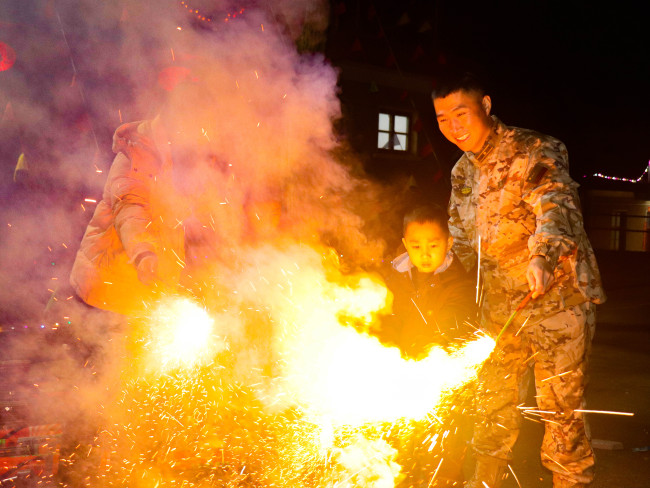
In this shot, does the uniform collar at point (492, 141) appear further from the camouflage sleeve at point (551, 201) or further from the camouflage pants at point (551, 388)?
the camouflage pants at point (551, 388)

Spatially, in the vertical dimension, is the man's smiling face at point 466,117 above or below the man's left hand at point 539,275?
above

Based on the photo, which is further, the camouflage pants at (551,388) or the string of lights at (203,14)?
the string of lights at (203,14)

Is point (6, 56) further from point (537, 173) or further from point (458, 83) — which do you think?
point (537, 173)

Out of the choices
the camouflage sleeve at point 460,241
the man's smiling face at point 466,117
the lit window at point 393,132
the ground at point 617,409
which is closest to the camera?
the man's smiling face at point 466,117

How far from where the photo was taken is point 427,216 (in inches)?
136

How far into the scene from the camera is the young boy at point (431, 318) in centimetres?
332

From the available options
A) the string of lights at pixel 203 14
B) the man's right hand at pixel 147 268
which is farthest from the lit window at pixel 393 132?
the man's right hand at pixel 147 268

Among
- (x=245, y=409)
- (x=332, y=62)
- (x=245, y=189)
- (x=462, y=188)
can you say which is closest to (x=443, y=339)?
(x=462, y=188)

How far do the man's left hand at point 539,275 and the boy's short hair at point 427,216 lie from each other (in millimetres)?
923

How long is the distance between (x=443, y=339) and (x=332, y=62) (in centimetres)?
1201

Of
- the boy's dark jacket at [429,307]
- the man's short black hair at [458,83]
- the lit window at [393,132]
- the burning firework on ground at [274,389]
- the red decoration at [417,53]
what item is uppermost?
the red decoration at [417,53]

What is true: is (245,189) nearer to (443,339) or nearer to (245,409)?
(245,409)

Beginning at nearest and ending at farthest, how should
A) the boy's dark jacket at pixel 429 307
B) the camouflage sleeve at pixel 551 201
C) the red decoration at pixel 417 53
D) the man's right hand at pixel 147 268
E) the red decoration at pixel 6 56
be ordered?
the camouflage sleeve at pixel 551 201
the boy's dark jacket at pixel 429 307
the man's right hand at pixel 147 268
the red decoration at pixel 6 56
the red decoration at pixel 417 53

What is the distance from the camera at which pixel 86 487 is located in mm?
3293
